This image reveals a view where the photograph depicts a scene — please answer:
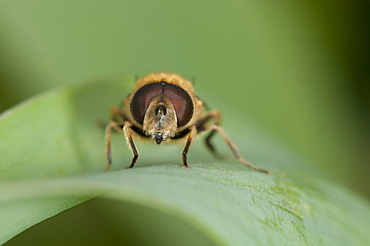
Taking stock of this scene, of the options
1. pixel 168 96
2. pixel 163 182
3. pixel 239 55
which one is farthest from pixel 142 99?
pixel 239 55

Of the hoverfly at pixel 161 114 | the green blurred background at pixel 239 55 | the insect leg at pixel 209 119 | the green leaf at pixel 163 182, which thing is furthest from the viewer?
the green blurred background at pixel 239 55

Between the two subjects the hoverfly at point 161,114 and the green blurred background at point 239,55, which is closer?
the hoverfly at point 161,114

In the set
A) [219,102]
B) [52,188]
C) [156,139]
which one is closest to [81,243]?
[156,139]

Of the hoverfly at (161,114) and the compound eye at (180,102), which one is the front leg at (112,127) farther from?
the compound eye at (180,102)

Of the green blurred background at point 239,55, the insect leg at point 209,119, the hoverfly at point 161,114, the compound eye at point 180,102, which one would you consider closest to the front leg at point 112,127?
the hoverfly at point 161,114

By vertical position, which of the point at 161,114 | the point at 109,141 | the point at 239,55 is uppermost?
the point at 239,55

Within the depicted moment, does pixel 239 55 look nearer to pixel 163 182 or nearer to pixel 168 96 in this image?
pixel 168 96

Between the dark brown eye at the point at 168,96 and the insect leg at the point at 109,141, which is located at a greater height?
the dark brown eye at the point at 168,96
